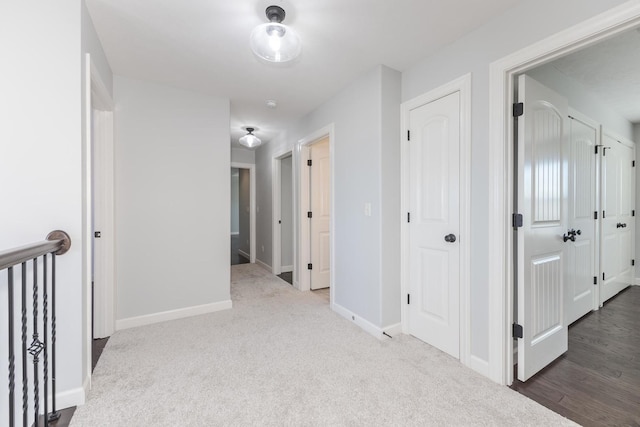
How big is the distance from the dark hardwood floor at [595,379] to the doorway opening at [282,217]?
3370mm

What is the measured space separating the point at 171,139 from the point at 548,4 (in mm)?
3083

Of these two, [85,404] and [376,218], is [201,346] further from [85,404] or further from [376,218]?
[376,218]

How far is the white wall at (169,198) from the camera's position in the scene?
8.70ft

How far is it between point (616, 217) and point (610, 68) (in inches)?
81.2

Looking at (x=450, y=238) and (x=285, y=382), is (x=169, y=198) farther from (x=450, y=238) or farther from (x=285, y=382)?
(x=450, y=238)

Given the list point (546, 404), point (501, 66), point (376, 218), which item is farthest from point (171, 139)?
point (546, 404)

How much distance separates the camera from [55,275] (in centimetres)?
156

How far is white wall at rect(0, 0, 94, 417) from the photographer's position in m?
1.48

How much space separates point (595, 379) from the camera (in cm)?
183

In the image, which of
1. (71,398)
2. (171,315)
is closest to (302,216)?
(171,315)

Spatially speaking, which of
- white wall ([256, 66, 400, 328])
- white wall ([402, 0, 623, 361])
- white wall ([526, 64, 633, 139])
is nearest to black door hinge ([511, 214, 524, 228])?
white wall ([402, 0, 623, 361])

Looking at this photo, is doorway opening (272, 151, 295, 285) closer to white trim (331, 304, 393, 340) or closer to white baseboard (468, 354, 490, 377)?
white trim (331, 304, 393, 340)

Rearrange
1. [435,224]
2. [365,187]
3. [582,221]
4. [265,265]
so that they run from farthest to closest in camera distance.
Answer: [265,265]
[582,221]
[365,187]
[435,224]

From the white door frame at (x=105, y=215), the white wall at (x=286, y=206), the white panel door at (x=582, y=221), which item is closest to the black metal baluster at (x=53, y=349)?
the white door frame at (x=105, y=215)
